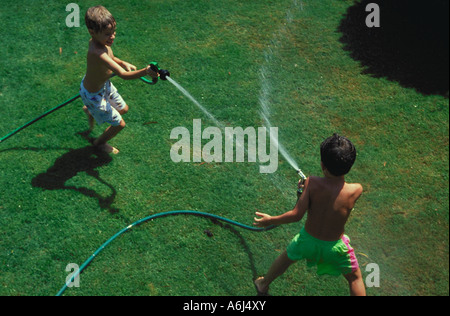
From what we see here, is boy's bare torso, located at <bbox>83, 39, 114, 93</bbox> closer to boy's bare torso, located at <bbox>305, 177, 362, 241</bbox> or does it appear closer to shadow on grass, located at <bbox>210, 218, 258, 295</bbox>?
shadow on grass, located at <bbox>210, 218, 258, 295</bbox>

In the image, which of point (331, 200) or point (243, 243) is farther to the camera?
point (243, 243)

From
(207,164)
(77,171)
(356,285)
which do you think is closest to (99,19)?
(77,171)

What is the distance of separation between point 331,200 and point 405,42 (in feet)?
14.2

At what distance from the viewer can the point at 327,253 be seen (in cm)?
385

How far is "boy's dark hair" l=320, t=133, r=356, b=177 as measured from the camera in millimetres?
3543

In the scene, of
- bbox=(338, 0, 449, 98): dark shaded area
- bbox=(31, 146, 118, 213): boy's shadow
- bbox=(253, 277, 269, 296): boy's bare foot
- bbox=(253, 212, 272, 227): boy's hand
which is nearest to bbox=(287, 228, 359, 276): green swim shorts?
bbox=(253, 212, 272, 227): boy's hand

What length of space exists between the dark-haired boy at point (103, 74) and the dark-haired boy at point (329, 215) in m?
2.00

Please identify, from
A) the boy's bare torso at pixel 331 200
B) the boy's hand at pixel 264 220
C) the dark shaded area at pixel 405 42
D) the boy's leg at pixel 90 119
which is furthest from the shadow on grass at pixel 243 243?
the dark shaded area at pixel 405 42

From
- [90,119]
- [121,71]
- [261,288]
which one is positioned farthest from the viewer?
[90,119]

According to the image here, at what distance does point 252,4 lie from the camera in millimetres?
7605

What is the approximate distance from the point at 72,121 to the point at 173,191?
5.67 ft

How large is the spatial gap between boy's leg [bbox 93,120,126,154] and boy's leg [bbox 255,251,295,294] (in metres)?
2.30

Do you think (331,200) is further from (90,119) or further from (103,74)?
(90,119)
